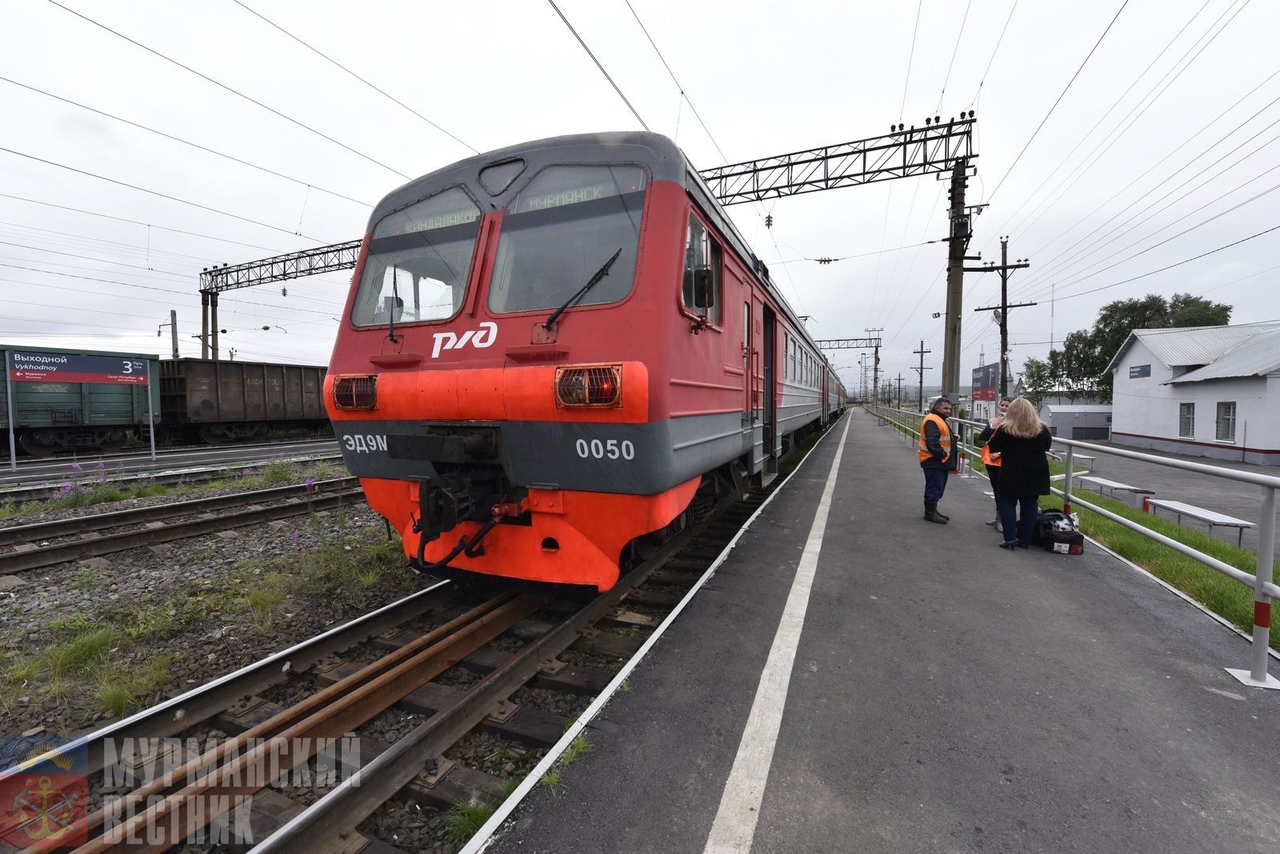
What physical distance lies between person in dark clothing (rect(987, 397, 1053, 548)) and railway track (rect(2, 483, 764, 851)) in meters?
3.87

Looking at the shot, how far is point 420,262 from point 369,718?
302cm

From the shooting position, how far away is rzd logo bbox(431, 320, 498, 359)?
3625 mm

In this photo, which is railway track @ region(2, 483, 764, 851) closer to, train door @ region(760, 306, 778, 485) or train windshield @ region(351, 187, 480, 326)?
train windshield @ region(351, 187, 480, 326)

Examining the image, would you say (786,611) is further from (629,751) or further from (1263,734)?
(1263,734)

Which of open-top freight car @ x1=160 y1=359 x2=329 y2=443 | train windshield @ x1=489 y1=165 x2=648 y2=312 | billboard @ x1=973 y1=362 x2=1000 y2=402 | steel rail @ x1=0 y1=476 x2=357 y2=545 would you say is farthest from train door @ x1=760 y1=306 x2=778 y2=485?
open-top freight car @ x1=160 y1=359 x2=329 y2=443

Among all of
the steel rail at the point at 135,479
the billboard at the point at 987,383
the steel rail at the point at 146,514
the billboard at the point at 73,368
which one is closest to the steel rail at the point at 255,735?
the steel rail at the point at 146,514

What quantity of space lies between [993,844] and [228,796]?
2.97 m

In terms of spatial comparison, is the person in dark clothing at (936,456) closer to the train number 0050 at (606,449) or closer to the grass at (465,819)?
the train number 0050 at (606,449)

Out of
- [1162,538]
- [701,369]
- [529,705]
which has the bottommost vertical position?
[529,705]

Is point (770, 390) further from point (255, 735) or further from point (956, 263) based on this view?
point (956, 263)

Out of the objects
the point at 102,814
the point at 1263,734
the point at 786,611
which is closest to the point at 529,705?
the point at 102,814

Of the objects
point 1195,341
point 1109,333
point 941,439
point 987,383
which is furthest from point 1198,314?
point 941,439

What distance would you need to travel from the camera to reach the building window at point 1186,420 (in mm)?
24391

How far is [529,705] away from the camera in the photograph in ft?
9.97
